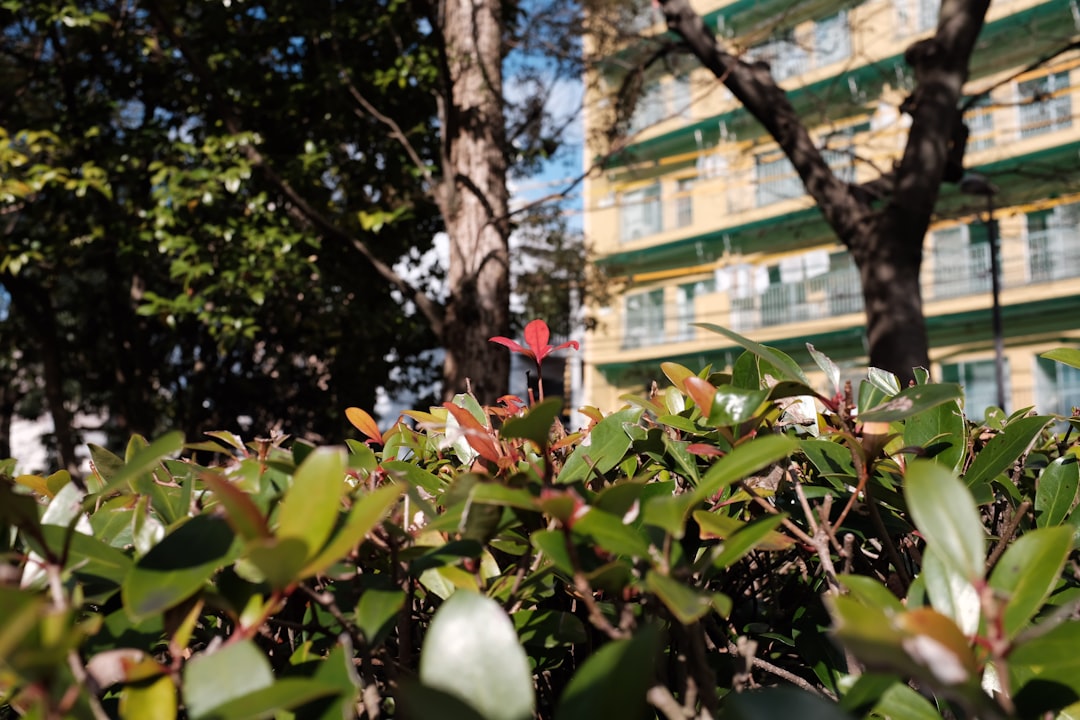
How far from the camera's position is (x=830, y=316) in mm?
16906

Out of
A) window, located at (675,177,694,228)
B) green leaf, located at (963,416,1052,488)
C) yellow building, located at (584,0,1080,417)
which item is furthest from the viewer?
window, located at (675,177,694,228)

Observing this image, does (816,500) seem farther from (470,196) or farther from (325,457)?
(470,196)

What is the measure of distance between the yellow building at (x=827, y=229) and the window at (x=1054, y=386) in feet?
0.10

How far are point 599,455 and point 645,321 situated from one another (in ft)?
61.9

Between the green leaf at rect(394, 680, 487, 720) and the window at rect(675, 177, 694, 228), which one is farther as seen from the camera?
the window at rect(675, 177, 694, 228)

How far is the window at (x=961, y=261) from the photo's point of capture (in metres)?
15.7

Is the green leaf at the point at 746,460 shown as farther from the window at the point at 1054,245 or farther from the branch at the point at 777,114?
the window at the point at 1054,245

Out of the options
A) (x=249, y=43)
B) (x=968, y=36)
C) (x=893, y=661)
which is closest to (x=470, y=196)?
(x=249, y=43)

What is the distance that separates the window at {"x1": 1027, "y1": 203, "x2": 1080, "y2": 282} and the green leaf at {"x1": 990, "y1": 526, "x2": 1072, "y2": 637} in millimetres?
16957

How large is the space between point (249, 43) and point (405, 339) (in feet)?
7.58

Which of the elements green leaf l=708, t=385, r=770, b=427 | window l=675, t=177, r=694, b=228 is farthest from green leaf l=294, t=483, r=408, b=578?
window l=675, t=177, r=694, b=228

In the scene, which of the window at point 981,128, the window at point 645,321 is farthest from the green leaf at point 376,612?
the window at point 645,321

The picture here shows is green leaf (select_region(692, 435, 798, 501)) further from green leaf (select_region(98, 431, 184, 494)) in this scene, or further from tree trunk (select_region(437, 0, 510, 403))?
tree trunk (select_region(437, 0, 510, 403))

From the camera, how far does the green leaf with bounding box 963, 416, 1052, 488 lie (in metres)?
0.60
